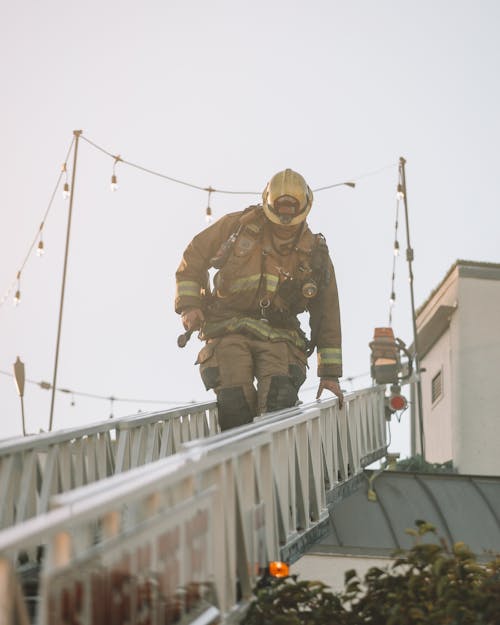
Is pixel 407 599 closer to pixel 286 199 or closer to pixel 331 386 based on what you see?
pixel 331 386

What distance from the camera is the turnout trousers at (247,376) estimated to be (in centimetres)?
869

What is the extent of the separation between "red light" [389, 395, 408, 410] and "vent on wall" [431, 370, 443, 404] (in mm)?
10471

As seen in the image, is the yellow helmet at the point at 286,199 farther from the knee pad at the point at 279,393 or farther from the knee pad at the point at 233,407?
the knee pad at the point at 233,407

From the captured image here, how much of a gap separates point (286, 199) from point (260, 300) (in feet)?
2.31

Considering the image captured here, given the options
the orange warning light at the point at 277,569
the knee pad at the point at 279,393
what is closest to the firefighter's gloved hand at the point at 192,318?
the knee pad at the point at 279,393

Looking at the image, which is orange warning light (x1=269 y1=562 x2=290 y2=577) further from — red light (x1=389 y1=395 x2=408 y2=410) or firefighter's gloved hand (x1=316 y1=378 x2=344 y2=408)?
red light (x1=389 y1=395 x2=408 y2=410)

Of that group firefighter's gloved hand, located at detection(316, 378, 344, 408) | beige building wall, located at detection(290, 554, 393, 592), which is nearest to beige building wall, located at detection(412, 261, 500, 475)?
beige building wall, located at detection(290, 554, 393, 592)

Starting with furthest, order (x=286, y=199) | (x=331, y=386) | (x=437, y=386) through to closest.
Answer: (x=437, y=386)
(x=331, y=386)
(x=286, y=199)

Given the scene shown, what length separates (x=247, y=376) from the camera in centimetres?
876

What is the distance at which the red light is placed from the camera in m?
12.2

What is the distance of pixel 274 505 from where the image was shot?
6.75 m

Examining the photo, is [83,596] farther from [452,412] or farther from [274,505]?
[452,412]

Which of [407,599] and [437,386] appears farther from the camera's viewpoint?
[437,386]

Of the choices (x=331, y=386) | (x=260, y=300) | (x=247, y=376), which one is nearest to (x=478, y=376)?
(x=331, y=386)
